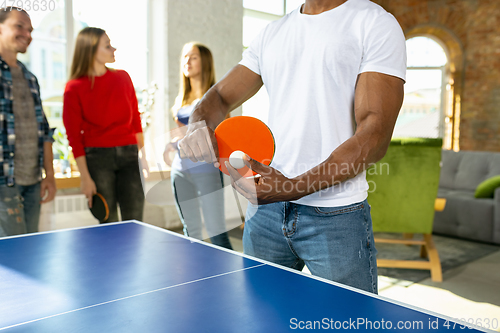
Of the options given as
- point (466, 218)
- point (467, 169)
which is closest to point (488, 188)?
point (466, 218)

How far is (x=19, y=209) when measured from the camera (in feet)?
7.82

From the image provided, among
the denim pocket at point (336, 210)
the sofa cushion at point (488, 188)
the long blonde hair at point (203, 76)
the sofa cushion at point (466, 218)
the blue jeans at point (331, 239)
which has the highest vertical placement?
the long blonde hair at point (203, 76)

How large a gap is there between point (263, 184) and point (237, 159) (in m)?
0.08

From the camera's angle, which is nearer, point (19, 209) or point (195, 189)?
point (195, 189)

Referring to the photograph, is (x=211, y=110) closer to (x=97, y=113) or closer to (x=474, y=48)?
(x=97, y=113)

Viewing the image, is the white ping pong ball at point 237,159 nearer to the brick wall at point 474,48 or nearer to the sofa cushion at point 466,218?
the sofa cushion at point 466,218

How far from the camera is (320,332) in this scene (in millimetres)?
810

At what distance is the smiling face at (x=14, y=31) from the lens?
2.38 metres

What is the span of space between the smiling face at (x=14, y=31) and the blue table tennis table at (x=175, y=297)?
141 centimetres

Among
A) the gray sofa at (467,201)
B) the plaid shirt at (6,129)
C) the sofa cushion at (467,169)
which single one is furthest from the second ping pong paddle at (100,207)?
the sofa cushion at (467,169)

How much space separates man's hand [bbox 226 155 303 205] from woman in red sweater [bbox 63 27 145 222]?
6.35 ft

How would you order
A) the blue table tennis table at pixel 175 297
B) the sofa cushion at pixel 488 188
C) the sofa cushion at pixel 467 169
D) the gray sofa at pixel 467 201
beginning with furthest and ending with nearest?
the sofa cushion at pixel 467 169
the sofa cushion at pixel 488 188
the gray sofa at pixel 467 201
the blue table tennis table at pixel 175 297

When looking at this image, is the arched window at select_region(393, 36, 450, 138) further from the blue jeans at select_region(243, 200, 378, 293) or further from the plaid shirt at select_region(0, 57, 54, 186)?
the blue jeans at select_region(243, 200, 378, 293)

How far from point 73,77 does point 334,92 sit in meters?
2.05
